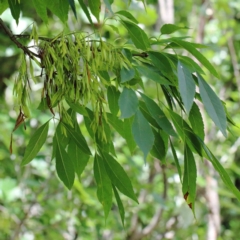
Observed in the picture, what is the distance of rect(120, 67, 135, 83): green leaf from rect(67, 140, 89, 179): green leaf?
0.18 meters

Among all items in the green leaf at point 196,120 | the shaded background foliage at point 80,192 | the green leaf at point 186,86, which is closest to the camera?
the green leaf at point 186,86

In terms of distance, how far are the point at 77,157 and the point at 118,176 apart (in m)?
0.09

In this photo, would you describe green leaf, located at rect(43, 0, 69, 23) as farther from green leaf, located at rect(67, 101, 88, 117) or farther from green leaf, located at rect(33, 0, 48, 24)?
green leaf, located at rect(67, 101, 88, 117)

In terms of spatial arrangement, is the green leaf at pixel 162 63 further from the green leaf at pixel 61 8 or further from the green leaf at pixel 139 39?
the green leaf at pixel 61 8

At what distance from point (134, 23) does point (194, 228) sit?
1.88 meters

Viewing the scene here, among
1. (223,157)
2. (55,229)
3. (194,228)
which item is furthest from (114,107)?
(194,228)

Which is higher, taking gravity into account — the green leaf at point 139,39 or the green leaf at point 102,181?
the green leaf at point 139,39

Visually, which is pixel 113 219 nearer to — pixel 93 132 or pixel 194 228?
pixel 194 228

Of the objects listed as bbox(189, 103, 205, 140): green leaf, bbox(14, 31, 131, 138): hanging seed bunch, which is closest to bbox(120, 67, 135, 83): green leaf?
bbox(14, 31, 131, 138): hanging seed bunch

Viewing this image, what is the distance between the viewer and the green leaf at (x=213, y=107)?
532mm

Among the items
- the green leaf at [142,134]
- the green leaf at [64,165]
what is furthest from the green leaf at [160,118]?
the green leaf at [64,165]

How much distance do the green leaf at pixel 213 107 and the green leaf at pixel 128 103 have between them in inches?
3.0

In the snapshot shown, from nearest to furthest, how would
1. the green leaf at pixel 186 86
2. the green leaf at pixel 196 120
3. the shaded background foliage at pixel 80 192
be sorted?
the green leaf at pixel 186 86 → the green leaf at pixel 196 120 → the shaded background foliage at pixel 80 192

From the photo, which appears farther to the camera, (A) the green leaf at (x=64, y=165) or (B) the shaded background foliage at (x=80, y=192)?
(B) the shaded background foliage at (x=80, y=192)
